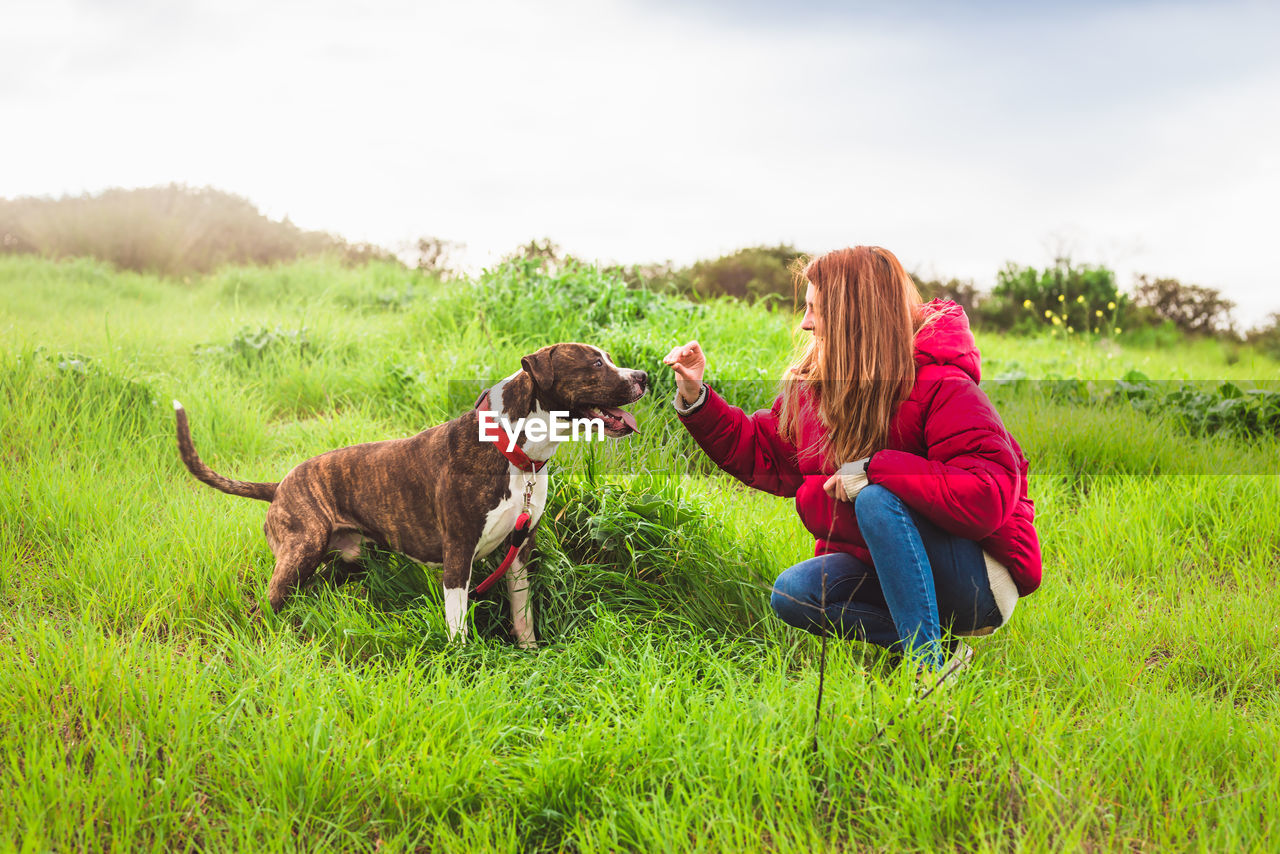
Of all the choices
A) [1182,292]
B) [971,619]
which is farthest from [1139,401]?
[1182,292]

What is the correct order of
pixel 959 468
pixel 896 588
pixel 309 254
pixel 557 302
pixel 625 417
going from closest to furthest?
pixel 959 468
pixel 896 588
pixel 625 417
pixel 557 302
pixel 309 254

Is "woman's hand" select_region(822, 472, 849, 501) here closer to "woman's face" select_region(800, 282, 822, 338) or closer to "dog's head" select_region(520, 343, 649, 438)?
"woman's face" select_region(800, 282, 822, 338)

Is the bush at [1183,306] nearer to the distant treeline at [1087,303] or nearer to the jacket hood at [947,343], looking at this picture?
the distant treeline at [1087,303]

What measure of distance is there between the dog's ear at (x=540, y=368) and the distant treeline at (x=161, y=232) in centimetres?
904

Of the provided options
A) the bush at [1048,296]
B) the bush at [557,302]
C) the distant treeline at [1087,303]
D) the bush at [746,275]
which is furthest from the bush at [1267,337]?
the bush at [557,302]

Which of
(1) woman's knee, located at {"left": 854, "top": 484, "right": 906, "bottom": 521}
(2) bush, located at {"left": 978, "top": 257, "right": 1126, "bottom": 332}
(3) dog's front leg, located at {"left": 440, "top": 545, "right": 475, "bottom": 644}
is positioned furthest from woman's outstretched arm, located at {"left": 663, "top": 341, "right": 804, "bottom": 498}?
(2) bush, located at {"left": 978, "top": 257, "right": 1126, "bottom": 332}

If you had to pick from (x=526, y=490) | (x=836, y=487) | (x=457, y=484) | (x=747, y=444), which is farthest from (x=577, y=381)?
(x=836, y=487)

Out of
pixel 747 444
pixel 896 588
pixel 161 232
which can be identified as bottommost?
pixel 896 588

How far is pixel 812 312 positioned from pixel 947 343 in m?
0.47

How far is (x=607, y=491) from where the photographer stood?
362 cm

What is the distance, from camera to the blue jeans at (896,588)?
2648mm

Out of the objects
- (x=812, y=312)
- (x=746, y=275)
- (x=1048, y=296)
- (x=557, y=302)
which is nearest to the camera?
(x=812, y=312)

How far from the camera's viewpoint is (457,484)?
10.2 ft

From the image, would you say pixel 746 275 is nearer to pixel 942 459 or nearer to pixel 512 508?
pixel 512 508
